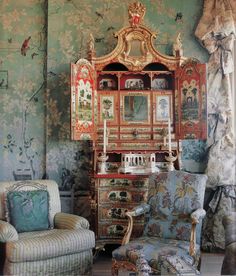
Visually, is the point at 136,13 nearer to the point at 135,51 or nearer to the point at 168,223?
the point at 135,51

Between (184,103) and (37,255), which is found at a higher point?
(184,103)

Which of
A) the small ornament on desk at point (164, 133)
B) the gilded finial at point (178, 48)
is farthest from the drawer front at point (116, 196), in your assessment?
the gilded finial at point (178, 48)

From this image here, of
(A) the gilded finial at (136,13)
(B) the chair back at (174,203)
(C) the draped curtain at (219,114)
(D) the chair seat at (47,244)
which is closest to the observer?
(D) the chair seat at (47,244)

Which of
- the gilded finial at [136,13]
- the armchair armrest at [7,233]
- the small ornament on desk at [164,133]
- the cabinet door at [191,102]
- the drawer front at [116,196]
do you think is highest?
the gilded finial at [136,13]

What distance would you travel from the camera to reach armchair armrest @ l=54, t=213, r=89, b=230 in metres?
3.69

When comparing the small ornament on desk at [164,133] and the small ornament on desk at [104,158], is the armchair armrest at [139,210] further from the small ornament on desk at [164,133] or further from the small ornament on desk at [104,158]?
the small ornament on desk at [164,133]

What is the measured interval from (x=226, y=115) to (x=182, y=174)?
1.29 m

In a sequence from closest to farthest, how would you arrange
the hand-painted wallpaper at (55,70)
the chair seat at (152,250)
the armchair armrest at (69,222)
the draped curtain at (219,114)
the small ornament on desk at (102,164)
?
the chair seat at (152,250) < the armchair armrest at (69,222) < the small ornament on desk at (102,164) < the draped curtain at (219,114) < the hand-painted wallpaper at (55,70)

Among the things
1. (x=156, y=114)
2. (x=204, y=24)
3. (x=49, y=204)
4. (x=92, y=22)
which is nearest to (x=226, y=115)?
(x=156, y=114)

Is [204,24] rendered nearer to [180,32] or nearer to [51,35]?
[180,32]

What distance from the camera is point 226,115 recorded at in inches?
183

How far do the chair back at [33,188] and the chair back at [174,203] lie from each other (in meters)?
0.94

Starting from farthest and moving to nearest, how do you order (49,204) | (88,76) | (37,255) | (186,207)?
(88,76) → (49,204) → (186,207) → (37,255)

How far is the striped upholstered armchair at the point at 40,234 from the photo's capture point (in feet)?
10.6
